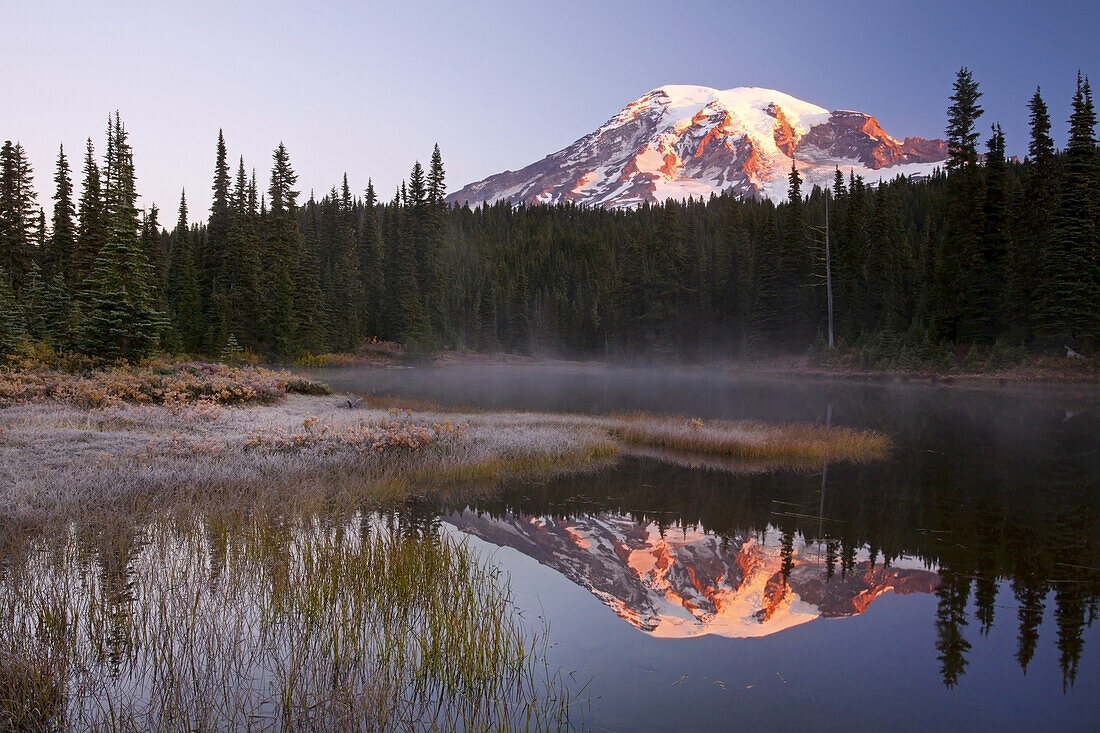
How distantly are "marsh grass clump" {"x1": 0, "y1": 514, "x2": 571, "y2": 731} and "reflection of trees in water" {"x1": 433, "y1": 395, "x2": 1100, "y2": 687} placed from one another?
4923mm

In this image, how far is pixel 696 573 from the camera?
33.2 feet

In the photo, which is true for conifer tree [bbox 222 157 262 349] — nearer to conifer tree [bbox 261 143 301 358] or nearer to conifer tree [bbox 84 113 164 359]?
conifer tree [bbox 261 143 301 358]

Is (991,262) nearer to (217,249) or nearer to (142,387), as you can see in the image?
(142,387)

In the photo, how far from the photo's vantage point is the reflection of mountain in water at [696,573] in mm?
8602

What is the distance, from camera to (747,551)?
1133cm

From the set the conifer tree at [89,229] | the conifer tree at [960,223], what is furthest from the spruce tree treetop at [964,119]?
the conifer tree at [89,229]

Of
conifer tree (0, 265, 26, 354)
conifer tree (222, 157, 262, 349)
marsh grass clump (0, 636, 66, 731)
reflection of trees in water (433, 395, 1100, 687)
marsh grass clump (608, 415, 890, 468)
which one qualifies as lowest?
reflection of trees in water (433, 395, 1100, 687)

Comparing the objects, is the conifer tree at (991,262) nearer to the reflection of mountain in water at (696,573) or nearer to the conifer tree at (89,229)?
the reflection of mountain in water at (696,573)

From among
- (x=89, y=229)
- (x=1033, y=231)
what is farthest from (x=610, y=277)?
(x=89, y=229)

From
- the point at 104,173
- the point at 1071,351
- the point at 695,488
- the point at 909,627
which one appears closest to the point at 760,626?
the point at 909,627

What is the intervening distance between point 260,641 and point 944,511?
13.4 meters

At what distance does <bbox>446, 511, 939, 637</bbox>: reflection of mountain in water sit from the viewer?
860 cm

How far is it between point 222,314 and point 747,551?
53.1 m

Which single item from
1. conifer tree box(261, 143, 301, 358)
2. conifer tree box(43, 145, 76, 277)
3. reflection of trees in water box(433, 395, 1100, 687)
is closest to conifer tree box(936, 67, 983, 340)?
reflection of trees in water box(433, 395, 1100, 687)
